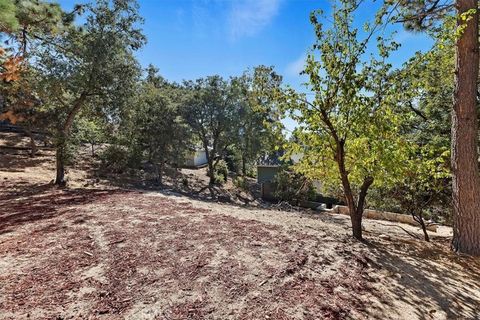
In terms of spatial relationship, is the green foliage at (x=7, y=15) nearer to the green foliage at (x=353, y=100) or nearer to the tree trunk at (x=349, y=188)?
the green foliage at (x=353, y=100)

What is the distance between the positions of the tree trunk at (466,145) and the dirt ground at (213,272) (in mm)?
534

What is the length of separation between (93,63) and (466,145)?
10.5 meters

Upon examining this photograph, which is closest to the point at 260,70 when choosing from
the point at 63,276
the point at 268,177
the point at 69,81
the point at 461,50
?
the point at 268,177

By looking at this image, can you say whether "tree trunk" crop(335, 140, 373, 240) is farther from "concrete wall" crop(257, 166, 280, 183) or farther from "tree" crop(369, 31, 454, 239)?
"concrete wall" crop(257, 166, 280, 183)

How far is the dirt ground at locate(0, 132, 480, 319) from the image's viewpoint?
2.52m

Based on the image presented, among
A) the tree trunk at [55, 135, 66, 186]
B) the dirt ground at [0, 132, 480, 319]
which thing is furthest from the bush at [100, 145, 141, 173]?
the dirt ground at [0, 132, 480, 319]

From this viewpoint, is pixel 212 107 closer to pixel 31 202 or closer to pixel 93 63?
pixel 93 63

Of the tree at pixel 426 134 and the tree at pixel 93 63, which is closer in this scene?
the tree at pixel 426 134

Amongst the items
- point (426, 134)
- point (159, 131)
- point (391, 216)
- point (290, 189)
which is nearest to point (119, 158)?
point (159, 131)

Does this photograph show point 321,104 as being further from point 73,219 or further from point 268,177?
point 268,177

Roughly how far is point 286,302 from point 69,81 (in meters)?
10.1

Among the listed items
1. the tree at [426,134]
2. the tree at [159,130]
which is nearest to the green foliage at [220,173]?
the tree at [159,130]

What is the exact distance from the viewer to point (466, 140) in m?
4.65

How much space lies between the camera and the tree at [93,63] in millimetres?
9375
